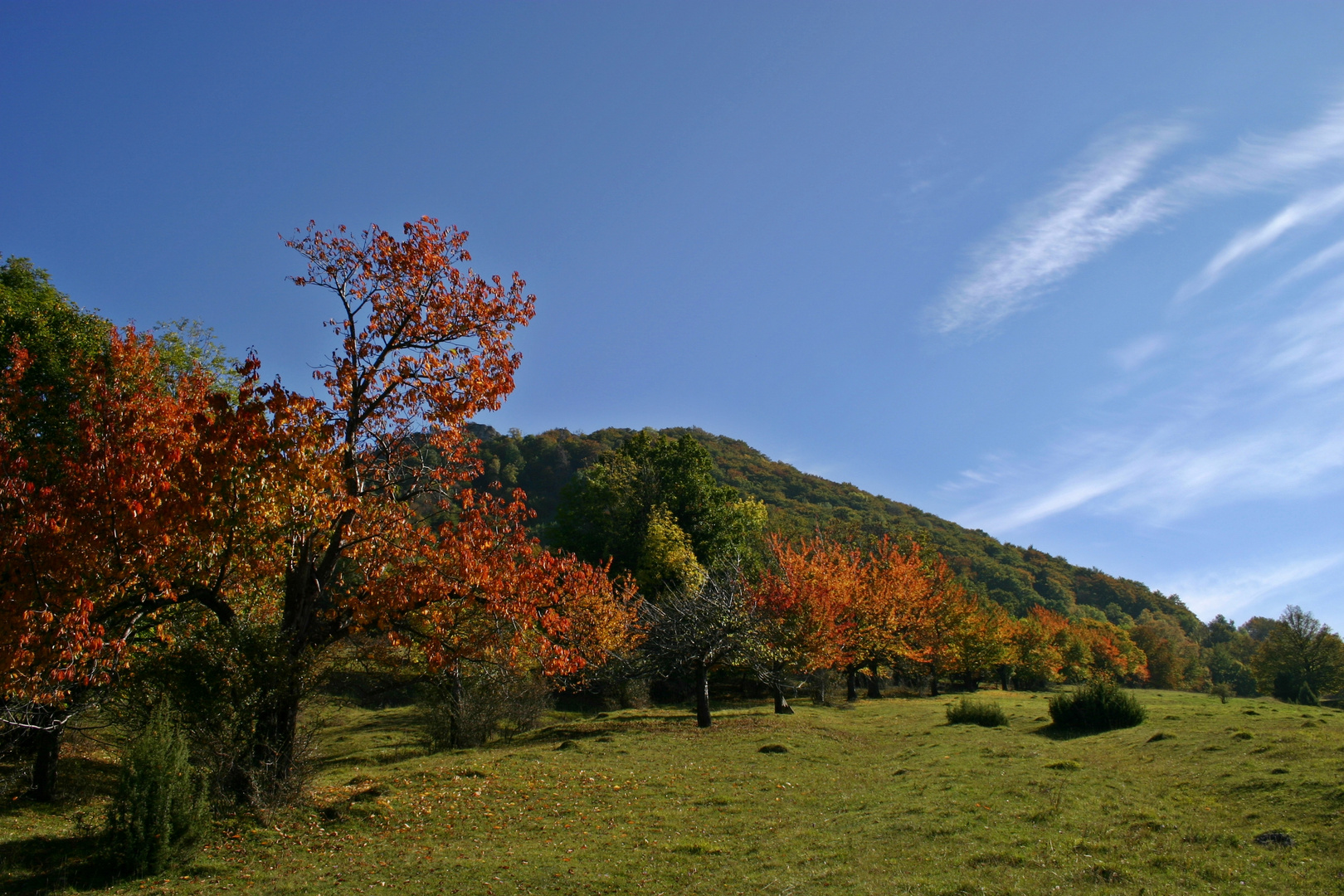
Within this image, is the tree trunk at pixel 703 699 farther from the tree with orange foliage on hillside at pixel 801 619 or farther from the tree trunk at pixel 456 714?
the tree trunk at pixel 456 714

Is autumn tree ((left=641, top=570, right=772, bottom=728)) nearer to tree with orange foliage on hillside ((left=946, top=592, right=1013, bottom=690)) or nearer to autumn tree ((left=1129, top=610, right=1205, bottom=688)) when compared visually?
tree with orange foliage on hillside ((left=946, top=592, right=1013, bottom=690))

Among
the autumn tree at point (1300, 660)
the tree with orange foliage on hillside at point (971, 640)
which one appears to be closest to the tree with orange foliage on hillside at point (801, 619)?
the tree with orange foliage on hillside at point (971, 640)

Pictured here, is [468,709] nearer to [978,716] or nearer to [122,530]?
[122,530]

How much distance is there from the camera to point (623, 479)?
51844 mm

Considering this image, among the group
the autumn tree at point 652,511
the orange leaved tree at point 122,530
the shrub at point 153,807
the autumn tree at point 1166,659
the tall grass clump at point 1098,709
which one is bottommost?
the autumn tree at point 1166,659

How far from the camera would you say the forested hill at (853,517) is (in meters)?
94.5

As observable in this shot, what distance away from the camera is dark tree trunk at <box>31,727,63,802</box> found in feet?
50.6

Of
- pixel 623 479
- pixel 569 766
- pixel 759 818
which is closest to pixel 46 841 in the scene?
pixel 569 766

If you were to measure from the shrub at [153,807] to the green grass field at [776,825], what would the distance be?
41cm

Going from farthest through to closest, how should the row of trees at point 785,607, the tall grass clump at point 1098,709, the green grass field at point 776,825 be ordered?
1. the row of trees at point 785,607
2. the tall grass clump at point 1098,709
3. the green grass field at point 776,825

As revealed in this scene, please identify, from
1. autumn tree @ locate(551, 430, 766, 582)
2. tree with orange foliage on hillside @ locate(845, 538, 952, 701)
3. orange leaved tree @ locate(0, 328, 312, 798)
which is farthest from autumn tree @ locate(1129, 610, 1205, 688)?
orange leaved tree @ locate(0, 328, 312, 798)

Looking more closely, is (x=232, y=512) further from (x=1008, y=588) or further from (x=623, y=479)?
(x=1008, y=588)

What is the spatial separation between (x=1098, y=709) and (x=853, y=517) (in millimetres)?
86122

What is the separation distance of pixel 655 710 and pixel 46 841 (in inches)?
1038
